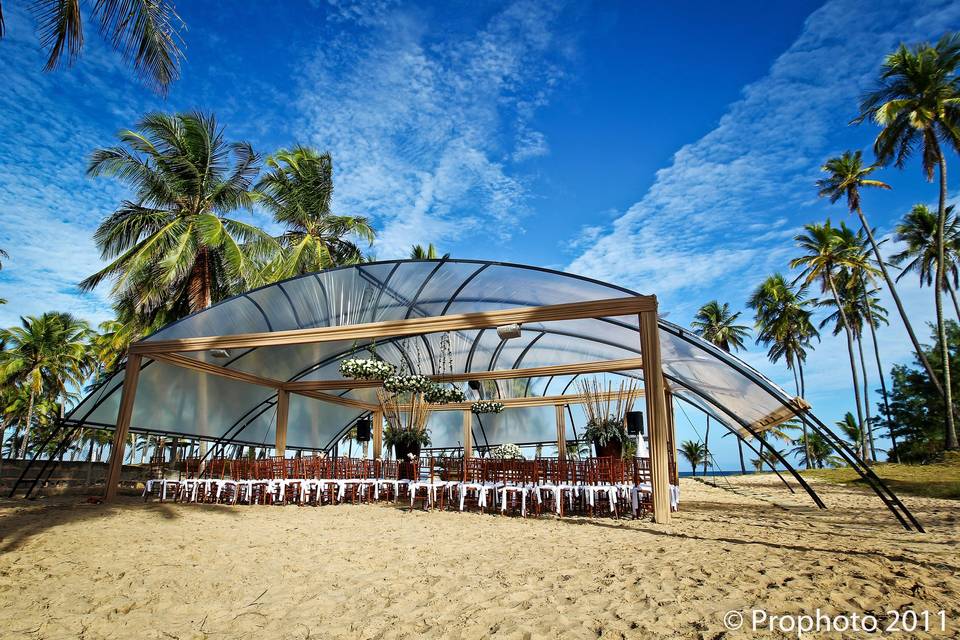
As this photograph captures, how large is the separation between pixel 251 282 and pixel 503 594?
15.8 metres

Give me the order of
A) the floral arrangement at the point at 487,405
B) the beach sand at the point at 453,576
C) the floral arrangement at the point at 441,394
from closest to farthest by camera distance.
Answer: the beach sand at the point at 453,576 → the floral arrangement at the point at 441,394 → the floral arrangement at the point at 487,405

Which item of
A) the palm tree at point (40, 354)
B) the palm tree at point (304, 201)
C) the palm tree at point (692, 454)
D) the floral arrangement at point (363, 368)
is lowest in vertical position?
the palm tree at point (692, 454)

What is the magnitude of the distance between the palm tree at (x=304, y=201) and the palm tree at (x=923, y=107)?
22.0 metres

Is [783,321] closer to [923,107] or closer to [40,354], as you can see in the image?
[923,107]

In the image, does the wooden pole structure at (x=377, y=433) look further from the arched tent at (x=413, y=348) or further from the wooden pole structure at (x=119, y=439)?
the wooden pole structure at (x=119, y=439)

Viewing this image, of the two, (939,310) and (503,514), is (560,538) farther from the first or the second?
(939,310)

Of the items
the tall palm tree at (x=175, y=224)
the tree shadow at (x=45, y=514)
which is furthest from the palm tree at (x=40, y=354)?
the tree shadow at (x=45, y=514)

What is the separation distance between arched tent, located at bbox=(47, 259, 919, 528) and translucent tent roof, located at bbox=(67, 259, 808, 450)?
0.03 m

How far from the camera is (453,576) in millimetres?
4762

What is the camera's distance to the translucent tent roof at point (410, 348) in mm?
9570

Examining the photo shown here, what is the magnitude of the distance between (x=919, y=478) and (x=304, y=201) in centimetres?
2317

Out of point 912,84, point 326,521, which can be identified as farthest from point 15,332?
point 912,84

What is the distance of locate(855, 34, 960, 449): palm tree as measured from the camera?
1869 cm

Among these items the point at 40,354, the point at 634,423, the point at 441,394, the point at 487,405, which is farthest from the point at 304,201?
the point at 40,354
